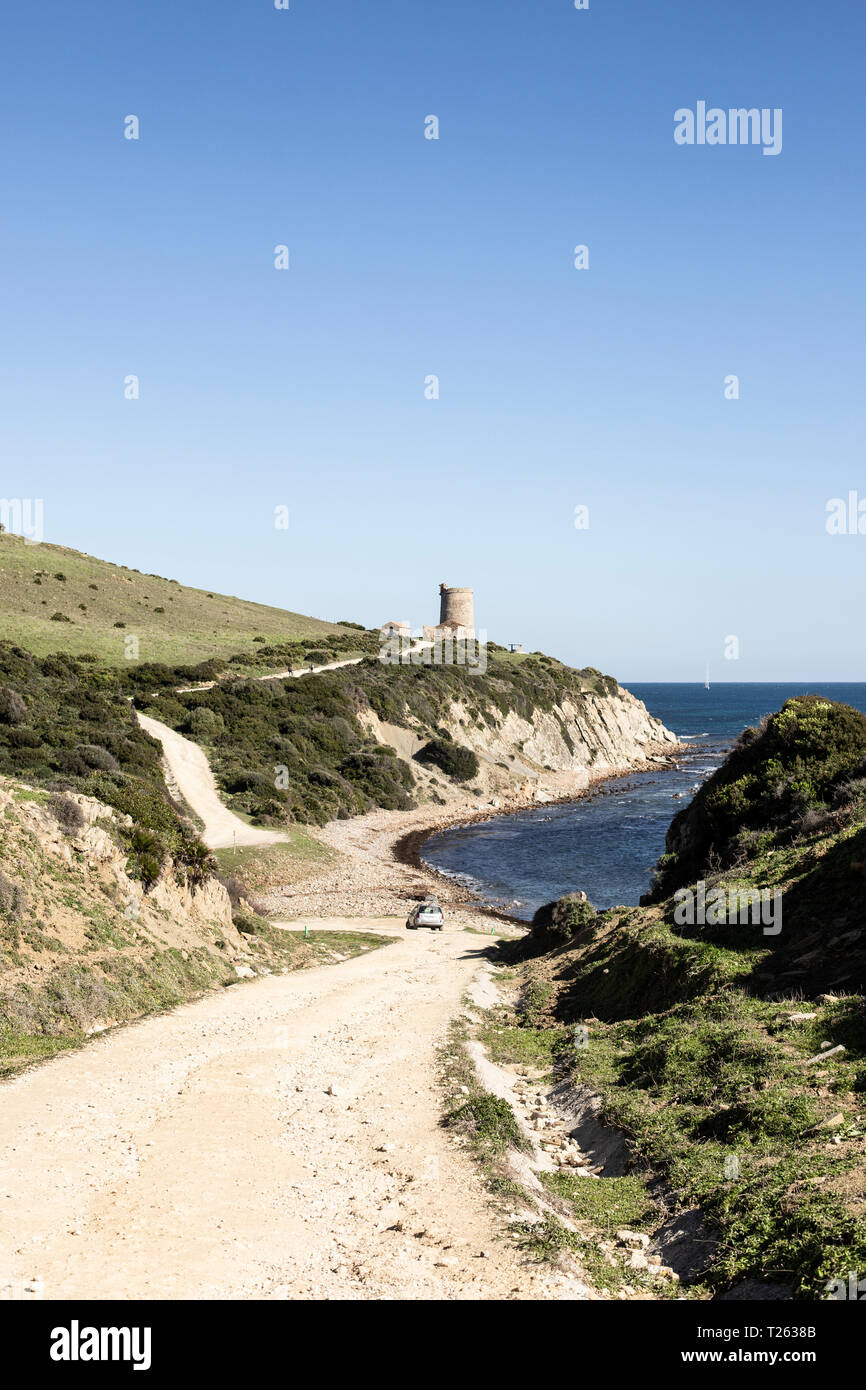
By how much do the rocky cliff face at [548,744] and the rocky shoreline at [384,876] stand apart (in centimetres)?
468

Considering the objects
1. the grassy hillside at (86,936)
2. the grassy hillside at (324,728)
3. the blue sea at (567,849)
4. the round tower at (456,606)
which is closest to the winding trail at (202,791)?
the grassy hillside at (324,728)

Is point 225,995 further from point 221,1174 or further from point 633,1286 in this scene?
point 633,1286

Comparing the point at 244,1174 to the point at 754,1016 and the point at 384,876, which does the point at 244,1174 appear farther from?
the point at 384,876

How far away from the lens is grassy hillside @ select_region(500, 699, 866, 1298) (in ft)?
31.3

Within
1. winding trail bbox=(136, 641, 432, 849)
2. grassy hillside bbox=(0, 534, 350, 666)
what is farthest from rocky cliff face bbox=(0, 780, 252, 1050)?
grassy hillside bbox=(0, 534, 350, 666)

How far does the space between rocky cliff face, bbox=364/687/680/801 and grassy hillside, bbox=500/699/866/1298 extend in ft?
174

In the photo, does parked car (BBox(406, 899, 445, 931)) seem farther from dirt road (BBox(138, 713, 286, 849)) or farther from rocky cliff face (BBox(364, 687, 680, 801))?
rocky cliff face (BBox(364, 687, 680, 801))

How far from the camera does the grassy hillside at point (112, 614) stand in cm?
8312

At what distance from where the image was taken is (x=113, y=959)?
67.7 feet

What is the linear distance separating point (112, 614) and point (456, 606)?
4497cm

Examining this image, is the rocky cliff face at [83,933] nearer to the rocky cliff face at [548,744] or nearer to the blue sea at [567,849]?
the blue sea at [567,849]
